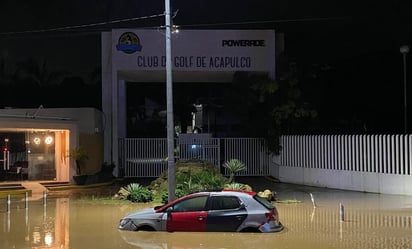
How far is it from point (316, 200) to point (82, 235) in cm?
1120

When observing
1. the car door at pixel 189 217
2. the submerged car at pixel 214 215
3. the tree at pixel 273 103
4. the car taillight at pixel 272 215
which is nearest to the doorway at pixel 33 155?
the tree at pixel 273 103

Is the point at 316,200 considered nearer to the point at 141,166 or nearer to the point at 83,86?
the point at 141,166

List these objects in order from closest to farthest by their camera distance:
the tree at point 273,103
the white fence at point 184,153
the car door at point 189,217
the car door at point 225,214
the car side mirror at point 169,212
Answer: the car door at point 225,214
the car door at point 189,217
the car side mirror at point 169,212
the tree at point 273,103
the white fence at point 184,153

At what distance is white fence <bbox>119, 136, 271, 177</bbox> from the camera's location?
37031 mm

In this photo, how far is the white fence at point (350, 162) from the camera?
79.0 feet

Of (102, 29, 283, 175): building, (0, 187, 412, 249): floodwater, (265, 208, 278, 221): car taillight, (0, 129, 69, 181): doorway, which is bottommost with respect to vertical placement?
(0, 187, 412, 249): floodwater

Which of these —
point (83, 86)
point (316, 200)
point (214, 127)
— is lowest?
point (316, 200)

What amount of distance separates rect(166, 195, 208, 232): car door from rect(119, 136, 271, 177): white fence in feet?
71.5

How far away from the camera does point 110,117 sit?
36688 millimetres

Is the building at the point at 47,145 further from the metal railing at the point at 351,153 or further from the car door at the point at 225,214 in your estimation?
the car door at the point at 225,214

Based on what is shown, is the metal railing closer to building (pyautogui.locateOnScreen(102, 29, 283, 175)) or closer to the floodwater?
the floodwater

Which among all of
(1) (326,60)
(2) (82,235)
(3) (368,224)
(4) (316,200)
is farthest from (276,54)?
(2) (82,235)

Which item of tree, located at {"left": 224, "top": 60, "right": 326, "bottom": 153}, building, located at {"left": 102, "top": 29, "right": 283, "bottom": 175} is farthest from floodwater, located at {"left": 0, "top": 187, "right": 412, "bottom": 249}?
building, located at {"left": 102, "top": 29, "right": 283, "bottom": 175}

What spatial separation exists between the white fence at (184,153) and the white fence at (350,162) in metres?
3.45
